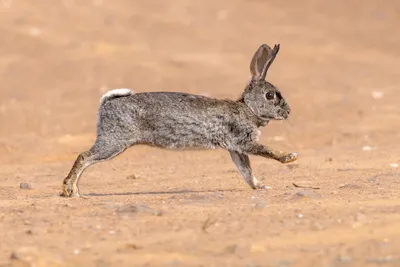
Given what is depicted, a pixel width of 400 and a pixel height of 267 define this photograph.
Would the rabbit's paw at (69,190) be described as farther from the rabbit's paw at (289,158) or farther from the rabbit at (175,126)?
the rabbit's paw at (289,158)

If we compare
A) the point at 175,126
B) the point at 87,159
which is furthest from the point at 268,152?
the point at 87,159

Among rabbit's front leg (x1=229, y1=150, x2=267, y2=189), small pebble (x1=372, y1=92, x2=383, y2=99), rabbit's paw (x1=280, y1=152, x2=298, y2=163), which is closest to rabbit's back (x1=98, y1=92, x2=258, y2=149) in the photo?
rabbit's front leg (x1=229, y1=150, x2=267, y2=189)

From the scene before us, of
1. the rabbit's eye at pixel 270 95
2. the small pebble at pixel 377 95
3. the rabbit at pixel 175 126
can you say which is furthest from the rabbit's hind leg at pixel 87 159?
the small pebble at pixel 377 95

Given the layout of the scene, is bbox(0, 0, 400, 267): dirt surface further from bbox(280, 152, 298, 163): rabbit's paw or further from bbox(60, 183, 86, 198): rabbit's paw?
bbox(280, 152, 298, 163): rabbit's paw

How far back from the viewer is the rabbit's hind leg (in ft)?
30.6

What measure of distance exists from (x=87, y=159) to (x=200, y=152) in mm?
4231

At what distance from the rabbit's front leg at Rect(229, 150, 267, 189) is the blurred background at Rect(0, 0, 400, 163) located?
4.04 m

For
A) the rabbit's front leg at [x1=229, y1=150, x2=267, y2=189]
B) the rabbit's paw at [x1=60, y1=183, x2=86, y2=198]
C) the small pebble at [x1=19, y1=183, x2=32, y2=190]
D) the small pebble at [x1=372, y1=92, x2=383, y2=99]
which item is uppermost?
the small pebble at [x1=372, y1=92, x2=383, y2=99]

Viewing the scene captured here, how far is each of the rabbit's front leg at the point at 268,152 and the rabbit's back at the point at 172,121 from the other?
0.40ft

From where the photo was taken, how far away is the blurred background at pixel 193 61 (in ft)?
49.1

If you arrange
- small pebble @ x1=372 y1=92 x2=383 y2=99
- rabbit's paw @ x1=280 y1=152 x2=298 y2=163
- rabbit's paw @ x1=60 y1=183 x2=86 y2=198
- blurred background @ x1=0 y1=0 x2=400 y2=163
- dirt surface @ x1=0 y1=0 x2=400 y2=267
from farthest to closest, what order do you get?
1. small pebble @ x1=372 y1=92 x2=383 y2=99
2. blurred background @ x1=0 y1=0 x2=400 y2=163
3. rabbit's paw @ x1=280 y1=152 x2=298 y2=163
4. rabbit's paw @ x1=60 y1=183 x2=86 y2=198
5. dirt surface @ x1=0 y1=0 x2=400 y2=267

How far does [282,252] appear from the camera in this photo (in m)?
6.19

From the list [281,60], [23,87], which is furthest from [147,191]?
[281,60]

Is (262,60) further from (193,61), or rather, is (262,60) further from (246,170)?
(193,61)
